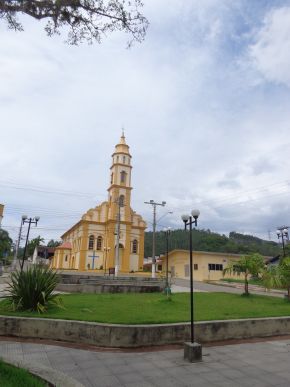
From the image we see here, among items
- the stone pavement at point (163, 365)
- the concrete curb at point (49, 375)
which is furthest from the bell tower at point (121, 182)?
the concrete curb at point (49, 375)

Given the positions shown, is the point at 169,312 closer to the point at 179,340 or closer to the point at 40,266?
the point at 179,340

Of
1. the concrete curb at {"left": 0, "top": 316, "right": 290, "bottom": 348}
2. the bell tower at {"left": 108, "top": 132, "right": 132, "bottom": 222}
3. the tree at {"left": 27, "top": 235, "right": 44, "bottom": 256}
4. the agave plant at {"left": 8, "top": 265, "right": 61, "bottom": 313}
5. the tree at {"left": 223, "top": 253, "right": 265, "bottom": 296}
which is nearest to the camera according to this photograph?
the concrete curb at {"left": 0, "top": 316, "right": 290, "bottom": 348}

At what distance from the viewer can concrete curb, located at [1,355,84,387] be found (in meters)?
4.32

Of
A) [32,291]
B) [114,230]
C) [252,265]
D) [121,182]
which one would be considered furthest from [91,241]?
[32,291]

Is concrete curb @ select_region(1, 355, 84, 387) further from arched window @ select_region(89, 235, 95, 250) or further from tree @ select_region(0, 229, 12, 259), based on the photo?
tree @ select_region(0, 229, 12, 259)

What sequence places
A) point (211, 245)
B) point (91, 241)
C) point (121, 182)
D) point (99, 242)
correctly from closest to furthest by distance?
1. point (91, 241)
2. point (99, 242)
3. point (121, 182)
4. point (211, 245)

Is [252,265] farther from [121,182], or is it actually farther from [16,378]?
[121,182]

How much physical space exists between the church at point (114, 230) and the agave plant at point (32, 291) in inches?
1378

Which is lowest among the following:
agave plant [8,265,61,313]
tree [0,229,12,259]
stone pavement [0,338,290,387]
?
stone pavement [0,338,290,387]

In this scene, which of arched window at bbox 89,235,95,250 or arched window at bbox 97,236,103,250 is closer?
arched window at bbox 89,235,95,250

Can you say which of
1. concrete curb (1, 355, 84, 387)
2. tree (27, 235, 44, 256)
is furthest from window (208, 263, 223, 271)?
tree (27, 235, 44, 256)

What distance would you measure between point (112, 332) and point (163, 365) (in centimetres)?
159

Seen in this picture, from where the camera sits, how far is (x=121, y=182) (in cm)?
5012

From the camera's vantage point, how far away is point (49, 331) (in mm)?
7734
